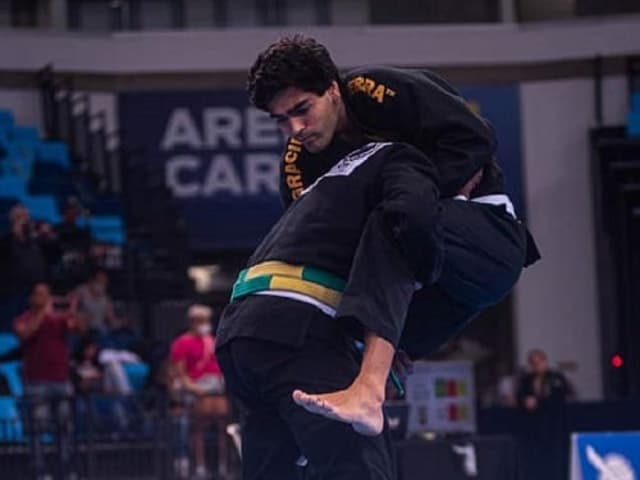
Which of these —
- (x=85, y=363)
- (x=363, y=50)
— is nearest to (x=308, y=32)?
(x=363, y=50)

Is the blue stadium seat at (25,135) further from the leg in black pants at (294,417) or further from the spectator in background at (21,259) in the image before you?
the leg in black pants at (294,417)

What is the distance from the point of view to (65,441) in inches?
448

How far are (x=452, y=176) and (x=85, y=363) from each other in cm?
1054

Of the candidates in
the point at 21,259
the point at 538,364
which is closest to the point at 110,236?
the point at 21,259

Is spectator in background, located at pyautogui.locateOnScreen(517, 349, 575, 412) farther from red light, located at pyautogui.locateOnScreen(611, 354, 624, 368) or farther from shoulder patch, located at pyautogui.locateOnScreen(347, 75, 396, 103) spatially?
shoulder patch, located at pyautogui.locateOnScreen(347, 75, 396, 103)

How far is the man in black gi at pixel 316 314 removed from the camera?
3.97 m

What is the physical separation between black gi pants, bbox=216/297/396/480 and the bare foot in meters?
0.10

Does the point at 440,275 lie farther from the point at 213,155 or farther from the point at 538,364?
the point at 213,155

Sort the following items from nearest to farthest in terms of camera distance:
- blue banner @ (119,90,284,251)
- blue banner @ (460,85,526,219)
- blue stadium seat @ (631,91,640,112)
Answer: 1. blue stadium seat @ (631,91,640,112)
2. blue banner @ (119,90,284,251)
3. blue banner @ (460,85,526,219)

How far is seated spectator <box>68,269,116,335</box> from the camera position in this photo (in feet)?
49.4

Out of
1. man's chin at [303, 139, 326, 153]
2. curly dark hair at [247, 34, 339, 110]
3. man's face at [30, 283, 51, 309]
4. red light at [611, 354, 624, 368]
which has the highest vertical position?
curly dark hair at [247, 34, 339, 110]

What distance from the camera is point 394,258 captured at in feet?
13.0

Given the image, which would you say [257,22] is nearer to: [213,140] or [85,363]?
[213,140]

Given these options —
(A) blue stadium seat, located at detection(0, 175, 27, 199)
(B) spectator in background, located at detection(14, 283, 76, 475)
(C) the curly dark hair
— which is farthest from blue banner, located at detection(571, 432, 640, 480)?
(A) blue stadium seat, located at detection(0, 175, 27, 199)
